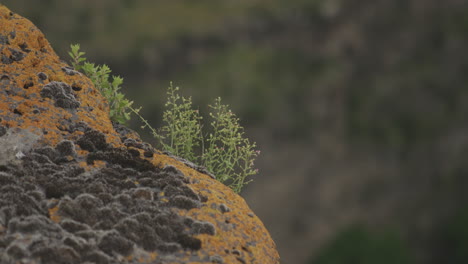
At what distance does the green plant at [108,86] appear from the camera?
281 inches

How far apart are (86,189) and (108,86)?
186 cm

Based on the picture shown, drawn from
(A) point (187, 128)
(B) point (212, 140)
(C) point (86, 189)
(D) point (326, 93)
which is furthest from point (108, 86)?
(D) point (326, 93)

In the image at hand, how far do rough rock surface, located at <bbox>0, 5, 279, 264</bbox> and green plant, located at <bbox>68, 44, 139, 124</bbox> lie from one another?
19 cm

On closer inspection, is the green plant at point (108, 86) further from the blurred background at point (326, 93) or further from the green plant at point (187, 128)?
the blurred background at point (326, 93)

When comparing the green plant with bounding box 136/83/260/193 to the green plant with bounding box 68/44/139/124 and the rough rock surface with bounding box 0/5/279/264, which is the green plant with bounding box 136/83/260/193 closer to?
the green plant with bounding box 68/44/139/124

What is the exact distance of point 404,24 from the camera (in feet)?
157

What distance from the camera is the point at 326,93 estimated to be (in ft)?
151

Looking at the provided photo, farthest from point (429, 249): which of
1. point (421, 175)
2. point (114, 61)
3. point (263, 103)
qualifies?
point (114, 61)

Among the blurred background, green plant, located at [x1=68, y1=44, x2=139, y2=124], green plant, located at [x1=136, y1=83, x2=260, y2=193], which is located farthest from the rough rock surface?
the blurred background

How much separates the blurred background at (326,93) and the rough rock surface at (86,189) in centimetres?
3151

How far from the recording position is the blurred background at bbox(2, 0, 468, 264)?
1647 inches

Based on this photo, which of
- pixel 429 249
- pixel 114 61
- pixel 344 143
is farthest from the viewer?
pixel 429 249

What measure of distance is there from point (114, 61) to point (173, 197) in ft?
117

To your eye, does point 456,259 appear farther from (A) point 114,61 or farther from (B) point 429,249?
(A) point 114,61
